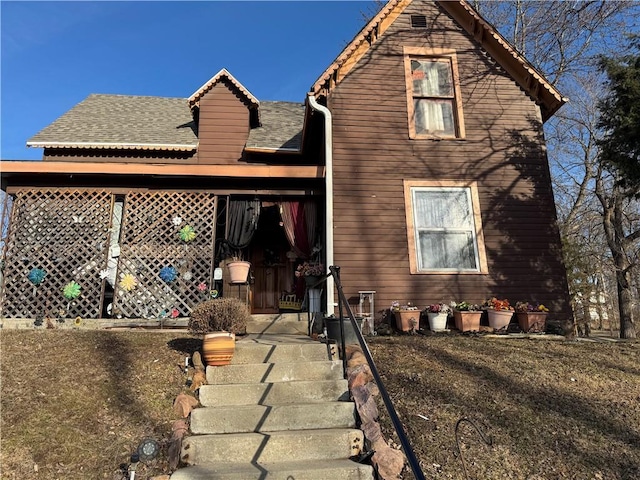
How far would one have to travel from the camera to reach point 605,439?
3760 mm

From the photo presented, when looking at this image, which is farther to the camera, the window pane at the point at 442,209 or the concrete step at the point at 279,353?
the window pane at the point at 442,209

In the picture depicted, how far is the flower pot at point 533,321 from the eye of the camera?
7.30 meters

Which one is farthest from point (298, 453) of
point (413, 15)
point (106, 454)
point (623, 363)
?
point (413, 15)

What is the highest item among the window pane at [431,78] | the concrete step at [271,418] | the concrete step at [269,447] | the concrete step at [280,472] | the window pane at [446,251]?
the window pane at [431,78]

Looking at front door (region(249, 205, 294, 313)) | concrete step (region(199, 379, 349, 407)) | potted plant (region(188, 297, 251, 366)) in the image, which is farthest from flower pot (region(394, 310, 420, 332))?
front door (region(249, 205, 294, 313))

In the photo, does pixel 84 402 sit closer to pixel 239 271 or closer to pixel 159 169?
pixel 239 271

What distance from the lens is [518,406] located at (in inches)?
165

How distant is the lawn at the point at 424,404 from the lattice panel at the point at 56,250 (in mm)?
1892

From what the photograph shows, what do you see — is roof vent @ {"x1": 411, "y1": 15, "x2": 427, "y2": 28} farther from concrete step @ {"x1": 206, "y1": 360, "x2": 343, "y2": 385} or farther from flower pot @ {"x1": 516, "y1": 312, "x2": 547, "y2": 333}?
concrete step @ {"x1": 206, "y1": 360, "x2": 343, "y2": 385}

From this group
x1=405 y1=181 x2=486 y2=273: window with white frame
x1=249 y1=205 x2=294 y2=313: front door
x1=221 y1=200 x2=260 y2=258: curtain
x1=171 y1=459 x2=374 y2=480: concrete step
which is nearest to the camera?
x1=171 y1=459 x2=374 y2=480: concrete step

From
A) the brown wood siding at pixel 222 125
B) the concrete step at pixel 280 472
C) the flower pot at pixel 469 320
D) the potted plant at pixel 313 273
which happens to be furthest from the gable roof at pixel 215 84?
the concrete step at pixel 280 472

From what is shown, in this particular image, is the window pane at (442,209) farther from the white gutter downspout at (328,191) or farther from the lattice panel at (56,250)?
the lattice panel at (56,250)

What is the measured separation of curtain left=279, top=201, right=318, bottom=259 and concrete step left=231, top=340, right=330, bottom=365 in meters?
3.80

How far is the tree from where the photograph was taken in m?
7.40
